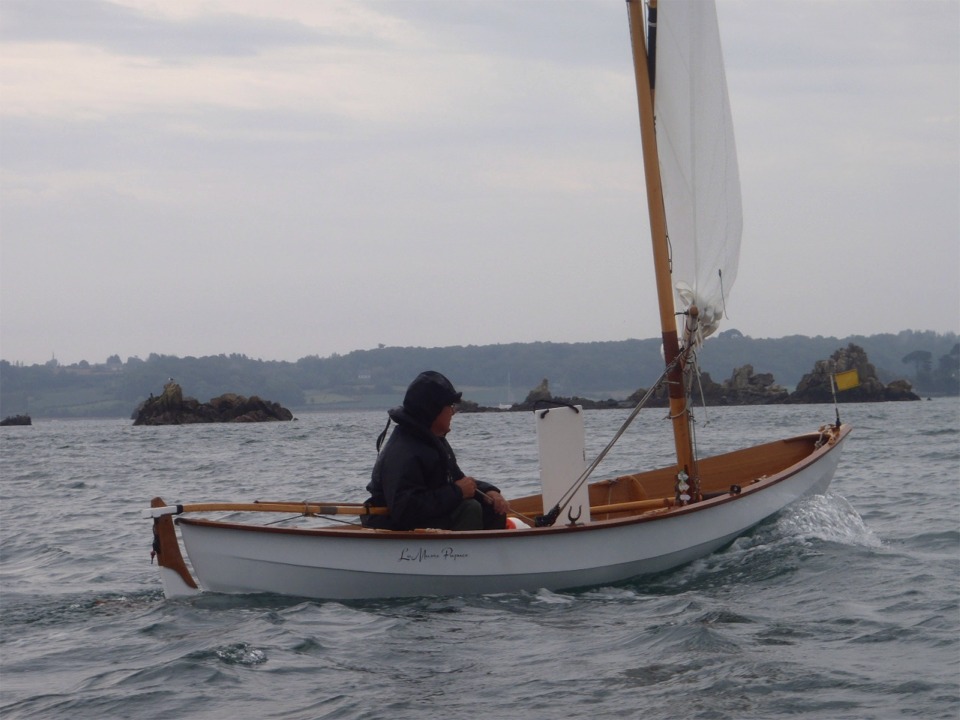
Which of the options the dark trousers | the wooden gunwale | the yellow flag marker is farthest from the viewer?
the yellow flag marker

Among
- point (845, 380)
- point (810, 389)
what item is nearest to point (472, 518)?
point (845, 380)

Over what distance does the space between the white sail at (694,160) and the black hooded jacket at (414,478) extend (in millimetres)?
3027

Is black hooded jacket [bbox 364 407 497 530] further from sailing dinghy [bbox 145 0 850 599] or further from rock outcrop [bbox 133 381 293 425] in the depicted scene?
rock outcrop [bbox 133 381 293 425]

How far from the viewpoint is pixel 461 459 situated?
30.1m

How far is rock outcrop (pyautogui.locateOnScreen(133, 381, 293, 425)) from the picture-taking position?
77.0m

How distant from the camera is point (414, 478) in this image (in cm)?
878

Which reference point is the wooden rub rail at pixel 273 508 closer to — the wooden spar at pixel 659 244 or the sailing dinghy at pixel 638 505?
the sailing dinghy at pixel 638 505

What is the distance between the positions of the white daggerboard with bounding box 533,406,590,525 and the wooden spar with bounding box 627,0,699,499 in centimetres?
108

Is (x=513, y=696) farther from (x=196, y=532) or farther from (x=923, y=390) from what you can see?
(x=923, y=390)

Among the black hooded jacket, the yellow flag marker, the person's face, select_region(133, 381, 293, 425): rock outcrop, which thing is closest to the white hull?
the black hooded jacket

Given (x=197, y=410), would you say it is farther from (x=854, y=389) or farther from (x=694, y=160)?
(x=694, y=160)

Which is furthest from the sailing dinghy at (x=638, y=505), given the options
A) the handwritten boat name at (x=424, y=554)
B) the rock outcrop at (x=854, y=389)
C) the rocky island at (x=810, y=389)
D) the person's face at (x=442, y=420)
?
the rock outcrop at (x=854, y=389)

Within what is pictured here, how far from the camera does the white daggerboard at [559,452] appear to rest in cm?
997

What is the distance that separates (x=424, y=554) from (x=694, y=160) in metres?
4.64
